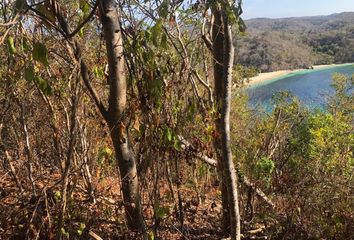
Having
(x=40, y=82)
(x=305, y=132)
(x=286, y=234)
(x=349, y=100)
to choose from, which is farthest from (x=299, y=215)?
(x=349, y=100)

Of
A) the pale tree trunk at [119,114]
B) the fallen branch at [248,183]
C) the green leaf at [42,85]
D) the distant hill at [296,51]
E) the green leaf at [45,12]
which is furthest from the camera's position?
the distant hill at [296,51]

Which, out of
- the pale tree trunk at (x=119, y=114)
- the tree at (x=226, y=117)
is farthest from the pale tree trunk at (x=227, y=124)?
the pale tree trunk at (x=119, y=114)

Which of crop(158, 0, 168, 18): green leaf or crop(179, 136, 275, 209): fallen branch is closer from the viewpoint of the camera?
crop(158, 0, 168, 18): green leaf

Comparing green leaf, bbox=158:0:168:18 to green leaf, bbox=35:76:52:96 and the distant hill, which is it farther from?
the distant hill

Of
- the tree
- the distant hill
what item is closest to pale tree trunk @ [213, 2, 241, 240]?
the tree

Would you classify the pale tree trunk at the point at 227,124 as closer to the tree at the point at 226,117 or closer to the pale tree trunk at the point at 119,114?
the tree at the point at 226,117

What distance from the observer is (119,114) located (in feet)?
7.20

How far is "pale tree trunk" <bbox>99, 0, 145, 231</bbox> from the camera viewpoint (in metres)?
2.05

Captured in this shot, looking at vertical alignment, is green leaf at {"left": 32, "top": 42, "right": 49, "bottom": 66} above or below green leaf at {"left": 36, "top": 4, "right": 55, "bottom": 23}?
below

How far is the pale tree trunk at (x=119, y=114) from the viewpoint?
205 centimetres

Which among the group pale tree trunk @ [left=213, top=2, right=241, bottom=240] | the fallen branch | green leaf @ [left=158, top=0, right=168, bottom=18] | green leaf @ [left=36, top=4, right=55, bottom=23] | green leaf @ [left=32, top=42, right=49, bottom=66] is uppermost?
green leaf @ [left=36, top=4, right=55, bottom=23]

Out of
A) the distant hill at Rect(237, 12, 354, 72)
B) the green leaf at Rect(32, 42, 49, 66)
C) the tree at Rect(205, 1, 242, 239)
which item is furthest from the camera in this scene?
the distant hill at Rect(237, 12, 354, 72)

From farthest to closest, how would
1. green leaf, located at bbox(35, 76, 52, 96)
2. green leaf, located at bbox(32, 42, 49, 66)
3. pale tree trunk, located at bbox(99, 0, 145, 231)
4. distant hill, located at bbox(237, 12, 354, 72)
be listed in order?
distant hill, located at bbox(237, 12, 354, 72)
pale tree trunk, located at bbox(99, 0, 145, 231)
green leaf, located at bbox(35, 76, 52, 96)
green leaf, located at bbox(32, 42, 49, 66)

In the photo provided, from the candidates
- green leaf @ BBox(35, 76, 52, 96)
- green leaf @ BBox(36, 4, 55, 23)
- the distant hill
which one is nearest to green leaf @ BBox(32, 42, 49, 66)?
green leaf @ BBox(35, 76, 52, 96)
